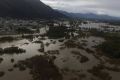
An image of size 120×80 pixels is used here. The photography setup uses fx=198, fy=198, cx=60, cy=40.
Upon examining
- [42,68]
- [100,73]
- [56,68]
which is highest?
[42,68]

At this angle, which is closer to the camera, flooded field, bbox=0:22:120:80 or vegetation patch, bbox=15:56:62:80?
vegetation patch, bbox=15:56:62:80

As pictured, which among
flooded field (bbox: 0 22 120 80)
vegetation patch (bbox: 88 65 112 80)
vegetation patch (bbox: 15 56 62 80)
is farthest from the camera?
vegetation patch (bbox: 88 65 112 80)

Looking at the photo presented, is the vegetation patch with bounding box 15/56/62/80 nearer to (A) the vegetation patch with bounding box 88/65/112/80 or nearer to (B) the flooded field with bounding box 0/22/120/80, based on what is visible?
(B) the flooded field with bounding box 0/22/120/80

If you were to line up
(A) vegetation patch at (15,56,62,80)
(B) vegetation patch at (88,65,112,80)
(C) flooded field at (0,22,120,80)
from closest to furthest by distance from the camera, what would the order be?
(A) vegetation patch at (15,56,62,80), (C) flooded field at (0,22,120,80), (B) vegetation patch at (88,65,112,80)

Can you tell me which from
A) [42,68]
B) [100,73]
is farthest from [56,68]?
[100,73]

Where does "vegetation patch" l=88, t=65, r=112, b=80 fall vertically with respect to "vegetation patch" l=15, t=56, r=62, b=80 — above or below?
below

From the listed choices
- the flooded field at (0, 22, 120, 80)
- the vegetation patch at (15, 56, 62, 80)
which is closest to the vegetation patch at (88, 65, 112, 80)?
the flooded field at (0, 22, 120, 80)

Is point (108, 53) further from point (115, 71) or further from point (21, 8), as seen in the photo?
point (21, 8)

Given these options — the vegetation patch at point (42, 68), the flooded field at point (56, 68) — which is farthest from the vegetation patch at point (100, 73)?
the vegetation patch at point (42, 68)

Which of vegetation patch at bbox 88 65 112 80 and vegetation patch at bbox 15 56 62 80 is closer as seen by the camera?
vegetation patch at bbox 15 56 62 80

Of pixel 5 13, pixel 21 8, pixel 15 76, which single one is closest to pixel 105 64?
pixel 15 76

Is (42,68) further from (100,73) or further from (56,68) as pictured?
(100,73)
